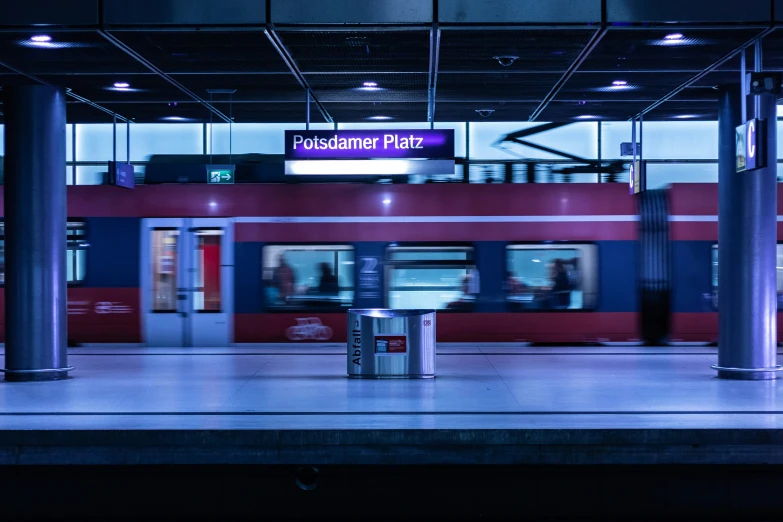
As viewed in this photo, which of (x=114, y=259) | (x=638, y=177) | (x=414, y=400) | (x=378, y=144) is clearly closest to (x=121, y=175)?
(x=114, y=259)

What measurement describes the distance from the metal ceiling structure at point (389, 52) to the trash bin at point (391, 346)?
3.17m

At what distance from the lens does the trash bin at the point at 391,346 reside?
10500 millimetres

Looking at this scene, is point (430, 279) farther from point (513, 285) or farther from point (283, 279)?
point (283, 279)

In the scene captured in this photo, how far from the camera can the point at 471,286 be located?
1366 cm

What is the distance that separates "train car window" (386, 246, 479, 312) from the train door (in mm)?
2828

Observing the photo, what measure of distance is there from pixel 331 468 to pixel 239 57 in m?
4.83

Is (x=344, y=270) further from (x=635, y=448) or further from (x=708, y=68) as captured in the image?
(x=635, y=448)

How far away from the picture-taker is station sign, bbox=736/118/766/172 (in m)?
8.98

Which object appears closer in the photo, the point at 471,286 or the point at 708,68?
the point at 708,68

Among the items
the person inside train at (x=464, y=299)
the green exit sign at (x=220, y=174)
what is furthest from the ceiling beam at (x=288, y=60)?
the person inside train at (x=464, y=299)

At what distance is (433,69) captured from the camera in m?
10.0

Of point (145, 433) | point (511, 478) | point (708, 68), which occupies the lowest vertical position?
point (511, 478)

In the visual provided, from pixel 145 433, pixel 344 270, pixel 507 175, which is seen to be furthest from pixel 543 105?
pixel 145 433

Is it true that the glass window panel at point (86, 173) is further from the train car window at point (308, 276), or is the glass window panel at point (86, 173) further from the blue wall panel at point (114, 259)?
the train car window at point (308, 276)
